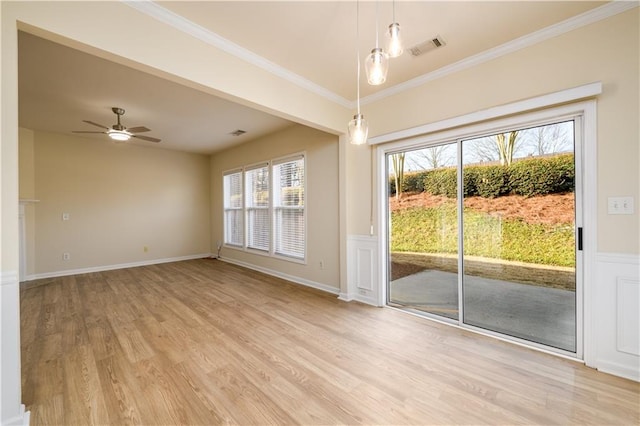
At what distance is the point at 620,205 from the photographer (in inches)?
79.3

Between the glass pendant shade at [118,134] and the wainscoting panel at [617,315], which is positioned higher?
the glass pendant shade at [118,134]

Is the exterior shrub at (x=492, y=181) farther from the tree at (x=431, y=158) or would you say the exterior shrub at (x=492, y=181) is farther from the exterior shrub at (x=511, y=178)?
the tree at (x=431, y=158)

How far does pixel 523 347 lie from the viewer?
8.02ft

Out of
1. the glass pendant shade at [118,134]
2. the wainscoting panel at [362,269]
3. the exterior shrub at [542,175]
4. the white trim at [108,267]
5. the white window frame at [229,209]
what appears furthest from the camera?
the white window frame at [229,209]

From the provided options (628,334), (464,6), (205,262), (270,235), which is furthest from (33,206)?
(628,334)

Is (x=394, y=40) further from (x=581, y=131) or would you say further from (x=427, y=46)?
(x=581, y=131)

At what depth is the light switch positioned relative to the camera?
1979mm

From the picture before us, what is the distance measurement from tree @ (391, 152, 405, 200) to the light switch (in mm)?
1838

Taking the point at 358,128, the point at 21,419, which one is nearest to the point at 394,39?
the point at 358,128

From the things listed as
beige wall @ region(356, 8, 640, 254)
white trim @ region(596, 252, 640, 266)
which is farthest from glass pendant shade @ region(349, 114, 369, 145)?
white trim @ region(596, 252, 640, 266)

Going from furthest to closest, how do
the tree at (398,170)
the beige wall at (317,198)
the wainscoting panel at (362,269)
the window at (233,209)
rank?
1. the window at (233,209)
2. the beige wall at (317,198)
3. the wainscoting panel at (362,269)
4. the tree at (398,170)

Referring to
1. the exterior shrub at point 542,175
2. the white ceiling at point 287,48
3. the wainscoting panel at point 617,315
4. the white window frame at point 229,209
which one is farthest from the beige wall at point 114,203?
the wainscoting panel at point 617,315

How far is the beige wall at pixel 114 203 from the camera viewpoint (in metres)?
5.09

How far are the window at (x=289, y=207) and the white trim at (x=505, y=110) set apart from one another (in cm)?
193
